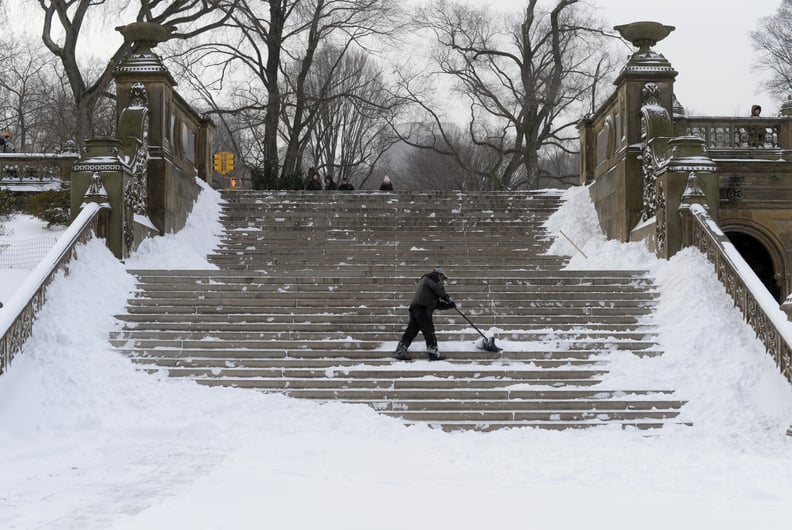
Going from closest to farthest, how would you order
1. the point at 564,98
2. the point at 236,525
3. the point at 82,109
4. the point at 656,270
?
the point at 236,525, the point at 656,270, the point at 82,109, the point at 564,98

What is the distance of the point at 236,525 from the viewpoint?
636 cm

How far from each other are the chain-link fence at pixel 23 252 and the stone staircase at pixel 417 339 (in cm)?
450

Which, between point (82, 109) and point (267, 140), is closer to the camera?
point (82, 109)

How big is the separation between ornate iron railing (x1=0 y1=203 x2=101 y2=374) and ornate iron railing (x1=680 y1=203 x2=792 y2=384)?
9.69m

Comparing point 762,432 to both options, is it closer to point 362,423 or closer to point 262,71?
point 362,423

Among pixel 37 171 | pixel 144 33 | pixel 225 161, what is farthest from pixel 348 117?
pixel 144 33

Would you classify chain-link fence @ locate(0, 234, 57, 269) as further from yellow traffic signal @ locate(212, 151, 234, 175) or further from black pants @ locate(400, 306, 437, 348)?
yellow traffic signal @ locate(212, 151, 234, 175)

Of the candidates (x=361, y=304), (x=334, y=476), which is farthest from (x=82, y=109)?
(x=334, y=476)

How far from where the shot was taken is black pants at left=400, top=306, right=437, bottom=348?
1255 cm

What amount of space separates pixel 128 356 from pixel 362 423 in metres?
3.84

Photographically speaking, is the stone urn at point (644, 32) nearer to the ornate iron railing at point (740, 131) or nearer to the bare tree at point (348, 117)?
the ornate iron railing at point (740, 131)

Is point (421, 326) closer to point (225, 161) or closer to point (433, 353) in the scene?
point (433, 353)

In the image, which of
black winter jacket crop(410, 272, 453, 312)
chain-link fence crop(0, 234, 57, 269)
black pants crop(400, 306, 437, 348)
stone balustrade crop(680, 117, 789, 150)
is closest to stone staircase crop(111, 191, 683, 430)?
black pants crop(400, 306, 437, 348)

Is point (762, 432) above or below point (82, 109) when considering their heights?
below
